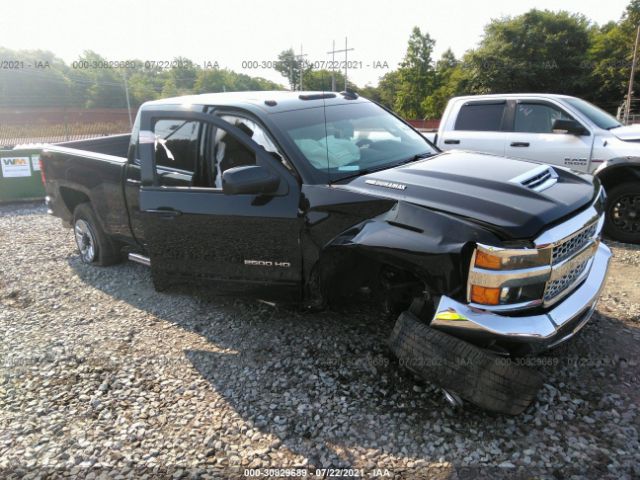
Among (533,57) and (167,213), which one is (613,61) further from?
(167,213)

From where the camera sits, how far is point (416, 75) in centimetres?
4916

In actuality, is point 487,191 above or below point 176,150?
A: below

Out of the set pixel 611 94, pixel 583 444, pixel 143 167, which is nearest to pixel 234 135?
pixel 143 167

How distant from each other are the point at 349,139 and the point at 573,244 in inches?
68.4

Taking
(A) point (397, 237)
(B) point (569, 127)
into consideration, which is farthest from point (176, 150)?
(B) point (569, 127)

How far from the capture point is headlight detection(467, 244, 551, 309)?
2480 millimetres

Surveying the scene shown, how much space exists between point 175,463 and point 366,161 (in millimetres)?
2324

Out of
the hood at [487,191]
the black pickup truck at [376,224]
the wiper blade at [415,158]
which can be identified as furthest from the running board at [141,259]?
the wiper blade at [415,158]

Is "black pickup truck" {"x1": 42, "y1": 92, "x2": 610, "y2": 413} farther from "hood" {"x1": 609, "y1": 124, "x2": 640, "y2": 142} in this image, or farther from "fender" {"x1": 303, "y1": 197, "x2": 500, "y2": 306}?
"hood" {"x1": 609, "y1": 124, "x2": 640, "y2": 142}

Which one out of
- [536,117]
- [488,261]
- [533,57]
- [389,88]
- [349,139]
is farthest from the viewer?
[389,88]

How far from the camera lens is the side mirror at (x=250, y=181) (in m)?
3.12

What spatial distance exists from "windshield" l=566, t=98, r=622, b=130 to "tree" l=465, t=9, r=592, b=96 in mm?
38168

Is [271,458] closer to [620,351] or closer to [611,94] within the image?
[620,351]

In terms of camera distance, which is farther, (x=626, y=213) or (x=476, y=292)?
(x=626, y=213)
